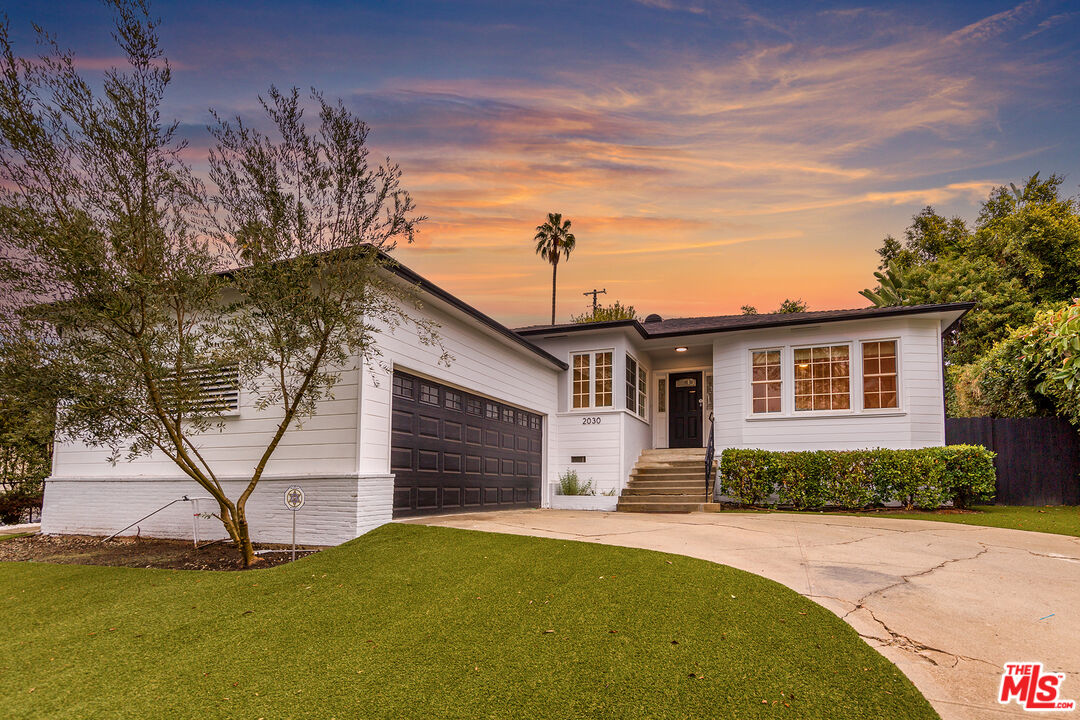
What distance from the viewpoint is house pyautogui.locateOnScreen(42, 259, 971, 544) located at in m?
8.08

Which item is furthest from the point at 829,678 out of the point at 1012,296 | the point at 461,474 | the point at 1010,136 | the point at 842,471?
the point at 1012,296

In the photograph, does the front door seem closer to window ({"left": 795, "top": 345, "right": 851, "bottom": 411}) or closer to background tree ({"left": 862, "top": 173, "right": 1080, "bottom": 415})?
window ({"left": 795, "top": 345, "right": 851, "bottom": 411})

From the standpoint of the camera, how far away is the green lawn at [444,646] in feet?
10.7

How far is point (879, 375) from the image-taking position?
43.0 feet

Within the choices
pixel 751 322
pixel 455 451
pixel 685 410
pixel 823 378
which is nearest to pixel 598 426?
pixel 685 410

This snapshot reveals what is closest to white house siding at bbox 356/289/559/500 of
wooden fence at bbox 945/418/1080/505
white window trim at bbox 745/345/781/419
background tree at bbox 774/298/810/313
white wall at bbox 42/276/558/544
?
white wall at bbox 42/276/558/544

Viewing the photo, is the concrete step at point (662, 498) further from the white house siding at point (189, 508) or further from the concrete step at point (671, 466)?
the white house siding at point (189, 508)

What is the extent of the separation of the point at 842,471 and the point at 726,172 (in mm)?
6291

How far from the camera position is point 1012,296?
21.8 metres

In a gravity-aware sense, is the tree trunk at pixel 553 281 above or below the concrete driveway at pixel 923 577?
above

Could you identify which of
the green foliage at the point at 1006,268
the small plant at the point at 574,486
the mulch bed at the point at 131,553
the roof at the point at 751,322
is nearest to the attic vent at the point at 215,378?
the mulch bed at the point at 131,553

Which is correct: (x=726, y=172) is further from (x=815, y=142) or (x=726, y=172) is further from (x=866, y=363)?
(x=866, y=363)
